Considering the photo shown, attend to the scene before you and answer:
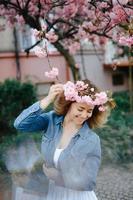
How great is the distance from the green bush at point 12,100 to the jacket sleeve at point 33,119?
4589 mm

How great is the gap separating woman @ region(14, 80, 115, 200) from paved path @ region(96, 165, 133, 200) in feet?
9.31

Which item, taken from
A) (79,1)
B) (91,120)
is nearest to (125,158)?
(79,1)

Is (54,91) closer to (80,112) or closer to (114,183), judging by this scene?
(80,112)

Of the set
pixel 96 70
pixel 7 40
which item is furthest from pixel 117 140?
pixel 96 70

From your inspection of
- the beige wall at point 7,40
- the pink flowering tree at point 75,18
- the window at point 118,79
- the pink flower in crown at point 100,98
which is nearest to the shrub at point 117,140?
the pink flowering tree at point 75,18

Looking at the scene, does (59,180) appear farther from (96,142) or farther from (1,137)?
(1,137)

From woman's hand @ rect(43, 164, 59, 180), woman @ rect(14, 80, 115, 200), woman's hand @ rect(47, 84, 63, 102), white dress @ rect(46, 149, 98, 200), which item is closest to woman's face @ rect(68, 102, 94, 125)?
woman @ rect(14, 80, 115, 200)

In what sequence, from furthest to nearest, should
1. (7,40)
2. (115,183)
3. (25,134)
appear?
1. (7,40)
2. (25,134)
3. (115,183)

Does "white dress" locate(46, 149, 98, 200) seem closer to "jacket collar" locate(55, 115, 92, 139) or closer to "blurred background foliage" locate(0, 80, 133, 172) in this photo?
"jacket collar" locate(55, 115, 92, 139)

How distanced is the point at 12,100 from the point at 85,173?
5.25m

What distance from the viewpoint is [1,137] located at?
7.64 meters

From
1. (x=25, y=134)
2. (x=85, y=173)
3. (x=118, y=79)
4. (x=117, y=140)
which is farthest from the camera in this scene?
(x=118, y=79)

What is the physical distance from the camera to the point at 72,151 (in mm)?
2988

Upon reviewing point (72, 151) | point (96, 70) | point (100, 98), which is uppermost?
point (100, 98)
